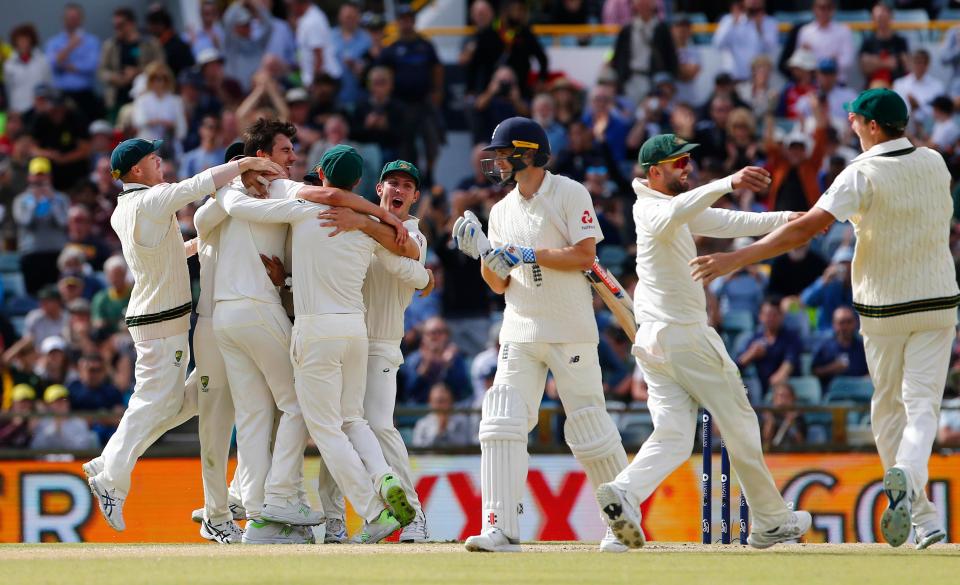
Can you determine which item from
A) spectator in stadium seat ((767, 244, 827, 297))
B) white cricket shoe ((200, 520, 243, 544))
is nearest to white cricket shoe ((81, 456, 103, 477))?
white cricket shoe ((200, 520, 243, 544))

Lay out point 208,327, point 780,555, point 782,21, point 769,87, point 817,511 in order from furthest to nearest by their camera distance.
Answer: point 782,21 → point 769,87 → point 817,511 → point 208,327 → point 780,555

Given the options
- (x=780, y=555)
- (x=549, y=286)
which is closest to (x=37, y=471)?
(x=549, y=286)

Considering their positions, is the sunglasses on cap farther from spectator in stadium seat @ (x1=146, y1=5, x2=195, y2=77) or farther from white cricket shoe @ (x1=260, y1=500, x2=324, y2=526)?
spectator in stadium seat @ (x1=146, y1=5, x2=195, y2=77)

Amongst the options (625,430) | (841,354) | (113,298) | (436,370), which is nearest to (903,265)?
(625,430)

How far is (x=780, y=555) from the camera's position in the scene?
8516 mm

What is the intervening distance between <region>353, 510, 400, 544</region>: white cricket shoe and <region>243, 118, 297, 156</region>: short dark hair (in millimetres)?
2310

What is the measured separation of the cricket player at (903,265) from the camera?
8.58 meters

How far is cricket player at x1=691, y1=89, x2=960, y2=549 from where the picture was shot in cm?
858

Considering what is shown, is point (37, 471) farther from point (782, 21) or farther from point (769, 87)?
point (782, 21)

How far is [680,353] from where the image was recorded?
28.6ft

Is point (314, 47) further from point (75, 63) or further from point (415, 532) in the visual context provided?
point (415, 532)

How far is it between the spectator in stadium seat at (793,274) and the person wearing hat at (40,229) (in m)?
7.43

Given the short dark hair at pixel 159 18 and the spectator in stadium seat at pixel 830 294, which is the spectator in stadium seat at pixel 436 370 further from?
the short dark hair at pixel 159 18

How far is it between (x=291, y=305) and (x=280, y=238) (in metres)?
0.45
